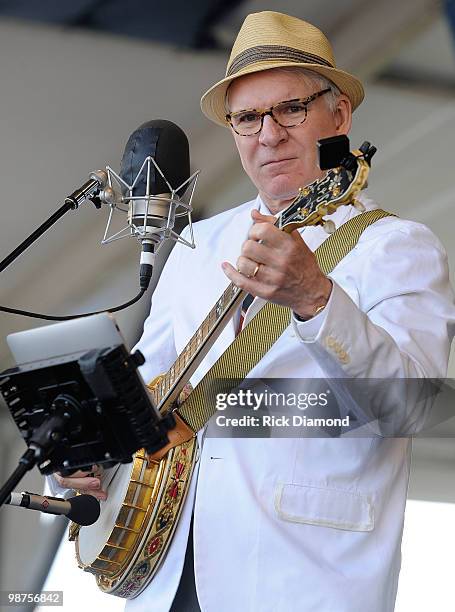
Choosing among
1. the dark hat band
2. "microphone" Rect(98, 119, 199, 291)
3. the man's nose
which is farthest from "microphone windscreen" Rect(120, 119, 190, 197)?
the dark hat band

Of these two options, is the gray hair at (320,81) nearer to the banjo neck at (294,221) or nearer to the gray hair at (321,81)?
the gray hair at (321,81)

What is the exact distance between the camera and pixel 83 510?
1.76 m

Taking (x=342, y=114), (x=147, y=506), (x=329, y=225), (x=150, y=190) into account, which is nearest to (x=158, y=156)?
(x=150, y=190)

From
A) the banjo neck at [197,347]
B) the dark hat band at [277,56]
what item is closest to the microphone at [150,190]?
the banjo neck at [197,347]

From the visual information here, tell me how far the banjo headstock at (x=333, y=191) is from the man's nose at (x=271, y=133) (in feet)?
1.29

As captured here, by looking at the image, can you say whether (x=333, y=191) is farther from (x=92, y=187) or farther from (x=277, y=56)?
(x=277, y=56)

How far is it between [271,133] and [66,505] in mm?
841

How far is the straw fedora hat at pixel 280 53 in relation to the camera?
2.12 m

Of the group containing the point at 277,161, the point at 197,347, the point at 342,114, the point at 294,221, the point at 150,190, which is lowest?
the point at 197,347

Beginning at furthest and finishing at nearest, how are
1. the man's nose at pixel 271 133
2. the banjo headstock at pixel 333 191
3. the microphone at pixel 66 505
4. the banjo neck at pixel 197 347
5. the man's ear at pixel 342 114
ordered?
the man's ear at pixel 342 114 < the man's nose at pixel 271 133 < the banjo neck at pixel 197 347 < the microphone at pixel 66 505 < the banjo headstock at pixel 333 191

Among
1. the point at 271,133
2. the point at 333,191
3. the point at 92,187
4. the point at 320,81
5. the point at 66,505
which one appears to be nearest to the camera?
the point at 333,191

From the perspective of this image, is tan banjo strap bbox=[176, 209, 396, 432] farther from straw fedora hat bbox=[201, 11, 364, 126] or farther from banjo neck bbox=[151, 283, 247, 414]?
straw fedora hat bbox=[201, 11, 364, 126]

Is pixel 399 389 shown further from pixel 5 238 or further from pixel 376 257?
pixel 5 238

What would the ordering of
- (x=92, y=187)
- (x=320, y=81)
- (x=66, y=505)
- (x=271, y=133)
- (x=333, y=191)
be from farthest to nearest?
(x=320, y=81) < (x=271, y=133) < (x=92, y=187) < (x=66, y=505) < (x=333, y=191)
